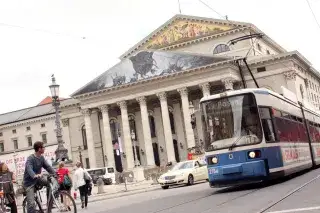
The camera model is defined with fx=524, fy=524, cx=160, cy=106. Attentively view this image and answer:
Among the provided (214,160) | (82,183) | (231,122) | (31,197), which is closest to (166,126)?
(82,183)

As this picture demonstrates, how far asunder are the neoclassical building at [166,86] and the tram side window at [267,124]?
42.3 meters

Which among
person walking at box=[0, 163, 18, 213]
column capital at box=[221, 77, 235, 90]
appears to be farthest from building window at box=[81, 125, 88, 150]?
person walking at box=[0, 163, 18, 213]

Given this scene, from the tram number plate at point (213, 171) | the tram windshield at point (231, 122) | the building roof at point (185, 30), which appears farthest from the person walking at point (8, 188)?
the building roof at point (185, 30)

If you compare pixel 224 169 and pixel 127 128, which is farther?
pixel 127 128

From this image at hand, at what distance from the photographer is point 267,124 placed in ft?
52.8

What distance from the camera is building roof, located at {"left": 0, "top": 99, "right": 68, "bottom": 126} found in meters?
85.8

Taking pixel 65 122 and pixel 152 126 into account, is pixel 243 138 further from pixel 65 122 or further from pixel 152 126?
pixel 65 122

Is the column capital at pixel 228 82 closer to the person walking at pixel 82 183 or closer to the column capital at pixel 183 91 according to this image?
the column capital at pixel 183 91

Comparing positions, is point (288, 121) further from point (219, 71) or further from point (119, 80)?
point (119, 80)

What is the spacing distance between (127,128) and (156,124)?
5.08m

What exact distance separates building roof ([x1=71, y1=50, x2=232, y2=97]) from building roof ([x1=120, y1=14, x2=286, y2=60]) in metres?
7.09

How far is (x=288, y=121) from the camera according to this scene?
61.8 feet

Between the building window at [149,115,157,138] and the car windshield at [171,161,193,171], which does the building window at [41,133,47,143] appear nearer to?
the building window at [149,115,157,138]

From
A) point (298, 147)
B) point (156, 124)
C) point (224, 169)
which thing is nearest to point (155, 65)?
point (156, 124)
